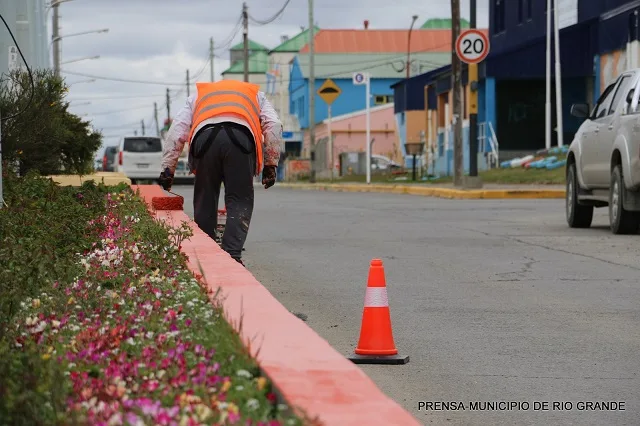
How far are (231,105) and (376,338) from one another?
3.84 meters

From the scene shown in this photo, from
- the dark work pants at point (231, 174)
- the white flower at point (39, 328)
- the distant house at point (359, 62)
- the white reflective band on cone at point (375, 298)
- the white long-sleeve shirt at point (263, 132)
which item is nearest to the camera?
the white flower at point (39, 328)

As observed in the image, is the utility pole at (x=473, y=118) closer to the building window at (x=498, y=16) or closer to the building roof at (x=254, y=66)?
the building window at (x=498, y=16)

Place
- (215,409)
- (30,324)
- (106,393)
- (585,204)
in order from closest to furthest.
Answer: (215,409) → (106,393) → (30,324) → (585,204)

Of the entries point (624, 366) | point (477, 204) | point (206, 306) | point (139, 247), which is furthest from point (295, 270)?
point (477, 204)

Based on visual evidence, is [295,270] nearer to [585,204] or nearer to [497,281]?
[497,281]

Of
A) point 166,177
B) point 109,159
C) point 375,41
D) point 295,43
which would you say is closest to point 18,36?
point 166,177

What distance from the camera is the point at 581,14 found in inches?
1858

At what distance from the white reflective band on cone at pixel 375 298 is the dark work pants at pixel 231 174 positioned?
328 centimetres

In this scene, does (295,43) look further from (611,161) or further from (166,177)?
(166,177)

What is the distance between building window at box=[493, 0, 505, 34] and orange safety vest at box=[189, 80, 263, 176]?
47.3 metres

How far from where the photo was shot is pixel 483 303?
9.91 meters

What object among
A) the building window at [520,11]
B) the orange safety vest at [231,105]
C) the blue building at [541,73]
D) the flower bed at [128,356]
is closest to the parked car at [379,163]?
the building window at [520,11]

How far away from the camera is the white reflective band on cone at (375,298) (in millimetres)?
7559

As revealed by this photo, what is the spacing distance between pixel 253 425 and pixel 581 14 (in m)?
45.0
